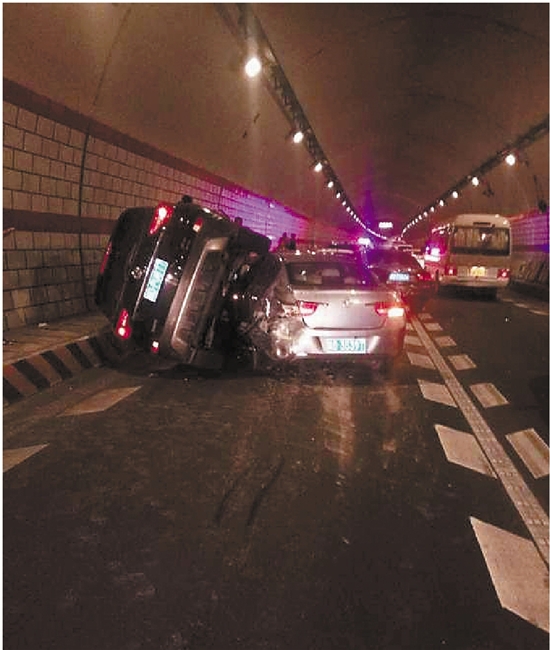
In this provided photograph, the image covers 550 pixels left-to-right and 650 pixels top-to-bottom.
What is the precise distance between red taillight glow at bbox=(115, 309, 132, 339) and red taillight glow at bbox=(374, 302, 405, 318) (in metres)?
2.89

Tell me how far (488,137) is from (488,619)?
20.4 metres

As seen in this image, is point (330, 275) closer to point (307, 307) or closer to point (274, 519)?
point (307, 307)

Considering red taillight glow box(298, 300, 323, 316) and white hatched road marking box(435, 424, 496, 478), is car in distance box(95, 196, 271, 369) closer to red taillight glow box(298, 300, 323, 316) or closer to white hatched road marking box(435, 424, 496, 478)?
red taillight glow box(298, 300, 323, 316)

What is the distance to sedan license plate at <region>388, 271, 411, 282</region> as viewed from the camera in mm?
17719

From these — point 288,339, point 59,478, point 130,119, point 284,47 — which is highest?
point 284,47

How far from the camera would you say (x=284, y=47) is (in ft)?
41.5

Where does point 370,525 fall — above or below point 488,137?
below

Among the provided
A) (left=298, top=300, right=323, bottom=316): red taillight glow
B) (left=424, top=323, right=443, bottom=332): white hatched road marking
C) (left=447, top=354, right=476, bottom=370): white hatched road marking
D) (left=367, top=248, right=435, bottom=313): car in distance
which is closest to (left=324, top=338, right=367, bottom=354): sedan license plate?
(left=298, top=300, right=323, bottom=316): red taillight glow

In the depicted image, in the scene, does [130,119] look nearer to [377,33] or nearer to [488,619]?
[377,33]

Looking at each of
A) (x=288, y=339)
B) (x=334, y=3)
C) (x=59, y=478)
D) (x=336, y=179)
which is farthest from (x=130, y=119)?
(x=336, y=179)

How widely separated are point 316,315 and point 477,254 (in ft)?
50.4

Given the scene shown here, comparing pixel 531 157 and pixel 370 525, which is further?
pixel 531 157

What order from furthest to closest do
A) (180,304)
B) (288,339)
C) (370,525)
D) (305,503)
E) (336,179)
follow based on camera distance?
(336,179)
(288,339)
(180,304)
(305,503)
(370,525)

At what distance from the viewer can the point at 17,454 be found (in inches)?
207
